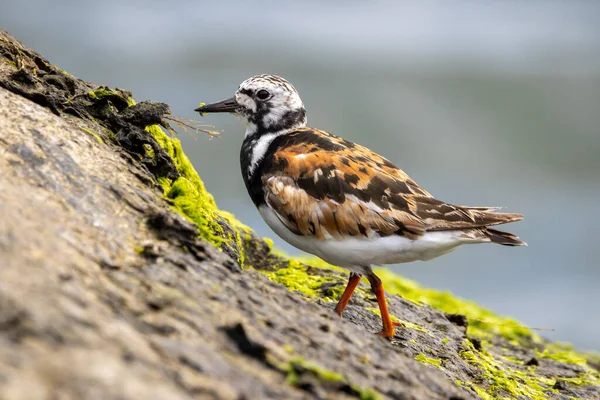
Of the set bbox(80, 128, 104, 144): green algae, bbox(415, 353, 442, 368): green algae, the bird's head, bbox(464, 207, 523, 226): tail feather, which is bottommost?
bbox(415, 353, 442, 368): green algae

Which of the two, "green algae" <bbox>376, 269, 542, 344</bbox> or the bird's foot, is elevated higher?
"green algae" <bbox>376, 269, 542, 344</bbox>

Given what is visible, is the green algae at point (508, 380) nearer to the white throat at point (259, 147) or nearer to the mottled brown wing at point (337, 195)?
the mottled brown wing at point (337, 195)

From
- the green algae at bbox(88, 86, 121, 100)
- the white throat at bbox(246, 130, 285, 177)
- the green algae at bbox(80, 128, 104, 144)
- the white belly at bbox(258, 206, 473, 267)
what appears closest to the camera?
the green algae at bbox(80, 128, 104, 144)

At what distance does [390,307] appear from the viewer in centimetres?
689

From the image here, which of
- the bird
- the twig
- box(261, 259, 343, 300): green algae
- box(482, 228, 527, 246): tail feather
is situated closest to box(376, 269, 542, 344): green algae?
box(261, 259, 343, 300): green algae

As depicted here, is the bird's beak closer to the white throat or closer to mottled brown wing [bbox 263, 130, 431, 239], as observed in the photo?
the white throat

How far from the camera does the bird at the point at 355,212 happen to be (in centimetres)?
545

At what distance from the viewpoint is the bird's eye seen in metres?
6.57

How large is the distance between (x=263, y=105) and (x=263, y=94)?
0.35 feet

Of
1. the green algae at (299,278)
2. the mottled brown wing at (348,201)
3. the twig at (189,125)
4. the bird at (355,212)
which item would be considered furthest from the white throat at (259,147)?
the green algae at (299,278)

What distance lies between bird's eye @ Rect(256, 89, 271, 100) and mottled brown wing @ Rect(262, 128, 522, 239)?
0.89 m

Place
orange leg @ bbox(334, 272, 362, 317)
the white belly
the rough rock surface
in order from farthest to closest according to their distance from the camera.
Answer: orange leg @ bbox(334, 272, 362, 317) < the white belly < the rough rock surface

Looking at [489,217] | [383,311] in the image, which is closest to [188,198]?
[383,311]

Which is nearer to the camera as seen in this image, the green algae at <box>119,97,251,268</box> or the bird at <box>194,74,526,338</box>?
the green algae at <box>119,97,251,268</box>
